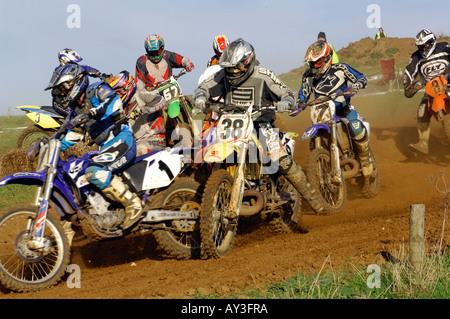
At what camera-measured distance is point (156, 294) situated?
16.4 ft

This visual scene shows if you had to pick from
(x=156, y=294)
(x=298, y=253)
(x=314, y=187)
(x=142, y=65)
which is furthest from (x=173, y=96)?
(x=156, y=294)

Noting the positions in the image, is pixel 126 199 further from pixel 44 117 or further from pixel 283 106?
pixel 44 117

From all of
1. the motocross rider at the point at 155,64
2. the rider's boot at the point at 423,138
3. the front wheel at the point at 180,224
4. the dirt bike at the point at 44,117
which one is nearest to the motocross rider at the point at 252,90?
the front wheel at the point at 180,224

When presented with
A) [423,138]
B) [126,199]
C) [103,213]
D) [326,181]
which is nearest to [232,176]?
[126,199]

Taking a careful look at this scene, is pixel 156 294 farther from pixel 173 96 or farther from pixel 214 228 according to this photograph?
pixel 173 96

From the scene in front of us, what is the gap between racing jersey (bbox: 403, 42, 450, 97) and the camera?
11.7 meters

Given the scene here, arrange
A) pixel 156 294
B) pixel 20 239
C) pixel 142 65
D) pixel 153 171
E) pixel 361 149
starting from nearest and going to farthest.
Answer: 1. pixel 156 294
2. pixel 20 239
3. pixel 153 171
4. pixel 361 149
5. pixel 142 65

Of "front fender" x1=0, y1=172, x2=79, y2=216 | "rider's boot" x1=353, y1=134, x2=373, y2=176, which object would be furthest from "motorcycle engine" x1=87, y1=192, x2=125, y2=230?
"rider's boot" x1=353, y1=134, x2=373, y2=176

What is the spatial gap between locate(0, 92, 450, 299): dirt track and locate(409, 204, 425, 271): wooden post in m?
0.51

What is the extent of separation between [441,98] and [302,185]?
5522 millimetres

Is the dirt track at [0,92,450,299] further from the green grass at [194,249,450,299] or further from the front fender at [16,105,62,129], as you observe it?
the front fender at [16,105,62,129]

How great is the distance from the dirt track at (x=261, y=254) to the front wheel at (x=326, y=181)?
0.23 metres

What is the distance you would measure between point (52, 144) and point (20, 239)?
1.05 metres

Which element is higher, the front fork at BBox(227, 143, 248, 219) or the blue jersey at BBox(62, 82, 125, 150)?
the blue jersey at BBox(62, 82, 125, 150)
